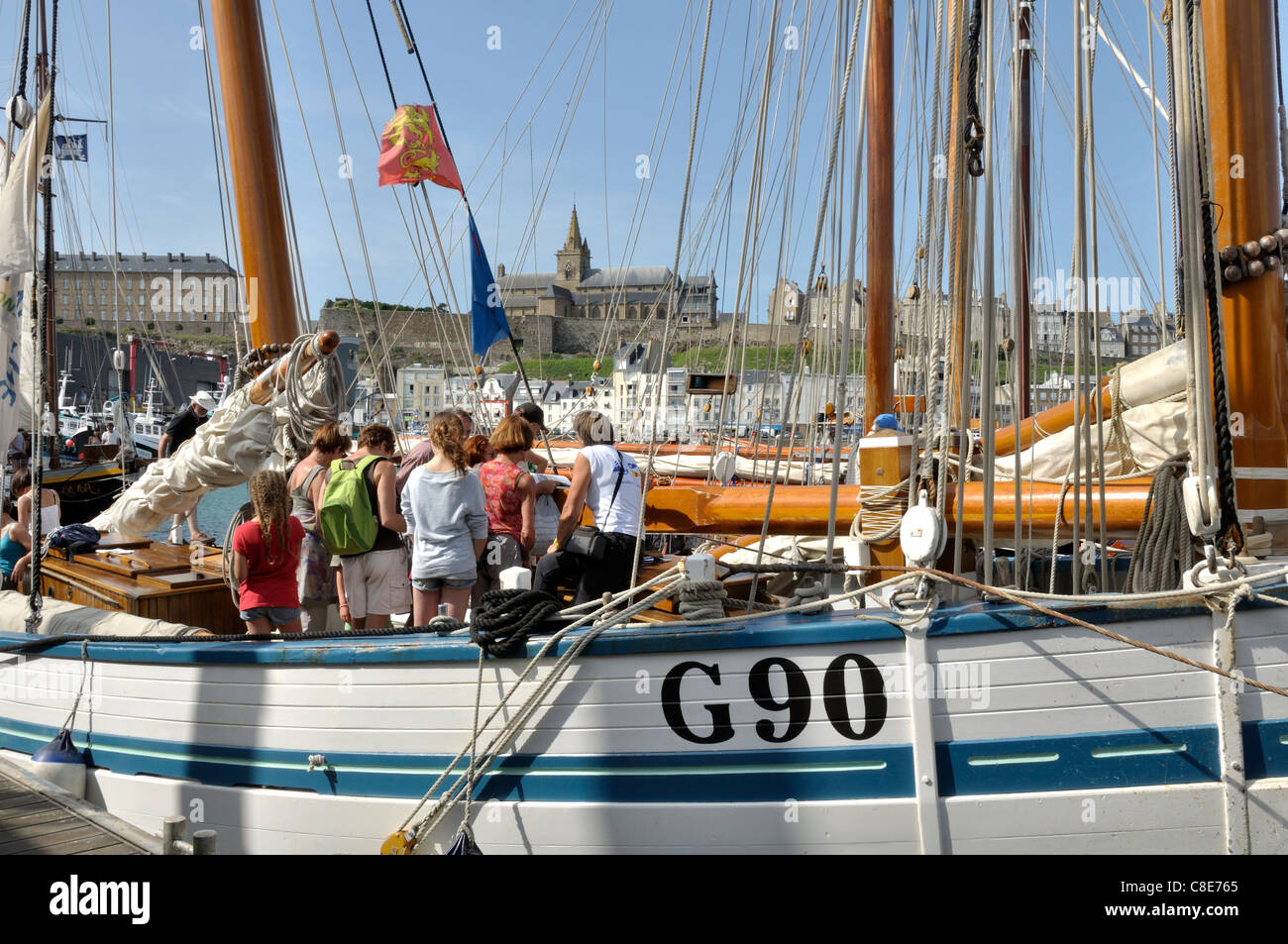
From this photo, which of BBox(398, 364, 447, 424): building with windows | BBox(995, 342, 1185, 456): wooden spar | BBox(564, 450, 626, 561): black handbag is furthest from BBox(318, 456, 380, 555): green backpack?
BBox(398, 364, 447, 424): building with windows

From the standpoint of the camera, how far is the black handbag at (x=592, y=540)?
183 inches

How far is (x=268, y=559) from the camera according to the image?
14.5 ft

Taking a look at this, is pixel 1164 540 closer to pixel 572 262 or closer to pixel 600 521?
pixel 600 521

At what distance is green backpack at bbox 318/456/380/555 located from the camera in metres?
4.57

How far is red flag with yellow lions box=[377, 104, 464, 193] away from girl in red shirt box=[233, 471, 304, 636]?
3680 mm

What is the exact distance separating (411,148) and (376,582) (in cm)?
392

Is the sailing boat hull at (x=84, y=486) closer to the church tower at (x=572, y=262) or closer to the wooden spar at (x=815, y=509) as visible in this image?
the wooden spar at (x=815, y=509)

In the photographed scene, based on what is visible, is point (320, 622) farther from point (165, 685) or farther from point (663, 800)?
point (663, 800)

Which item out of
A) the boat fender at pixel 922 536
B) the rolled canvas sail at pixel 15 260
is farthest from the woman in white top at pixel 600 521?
the rolled canvas sail at pixel 15 260

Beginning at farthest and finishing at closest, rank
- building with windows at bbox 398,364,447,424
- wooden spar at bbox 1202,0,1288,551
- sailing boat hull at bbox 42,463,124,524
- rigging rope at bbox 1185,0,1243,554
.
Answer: building with windows at bbox 398,364,447,424
sailing boat hull at bbox 42,463,124,524
wooden spar at bbox 1202,0,1288,551
rigging rope at bbox 1185,0,1243,554

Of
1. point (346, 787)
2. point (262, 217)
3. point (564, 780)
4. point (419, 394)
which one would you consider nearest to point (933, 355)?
point (564, 780)

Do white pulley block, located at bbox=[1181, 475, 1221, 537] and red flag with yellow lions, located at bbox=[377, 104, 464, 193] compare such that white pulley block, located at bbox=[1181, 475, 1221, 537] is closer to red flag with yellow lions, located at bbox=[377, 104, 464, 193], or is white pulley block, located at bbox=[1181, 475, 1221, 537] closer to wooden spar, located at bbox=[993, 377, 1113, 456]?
wooden spar, located at bbox=[993, 377, 1113, 456]

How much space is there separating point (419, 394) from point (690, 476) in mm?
68234
